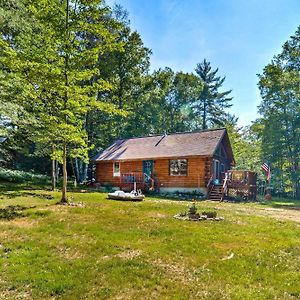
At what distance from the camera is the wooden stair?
2106cm

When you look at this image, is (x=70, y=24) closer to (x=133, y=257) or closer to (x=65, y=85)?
(x=65, y=85)

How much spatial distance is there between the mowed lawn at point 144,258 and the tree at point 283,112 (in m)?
22.7

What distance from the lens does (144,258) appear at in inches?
271

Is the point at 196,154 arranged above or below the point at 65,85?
below

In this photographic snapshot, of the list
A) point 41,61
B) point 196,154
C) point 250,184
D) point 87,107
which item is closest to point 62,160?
point 87,107

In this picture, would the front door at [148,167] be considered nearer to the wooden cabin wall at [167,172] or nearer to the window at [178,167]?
the wooden cabin wall at [167,172]

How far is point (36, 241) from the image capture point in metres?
8.08

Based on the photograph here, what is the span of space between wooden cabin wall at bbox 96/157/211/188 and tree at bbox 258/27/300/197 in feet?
43.4

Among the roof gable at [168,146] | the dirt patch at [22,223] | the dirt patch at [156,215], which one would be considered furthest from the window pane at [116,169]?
the dirt patch at [22,223]

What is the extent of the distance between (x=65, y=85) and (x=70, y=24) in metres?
2.58

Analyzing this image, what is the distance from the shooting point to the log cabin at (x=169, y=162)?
2245 cm

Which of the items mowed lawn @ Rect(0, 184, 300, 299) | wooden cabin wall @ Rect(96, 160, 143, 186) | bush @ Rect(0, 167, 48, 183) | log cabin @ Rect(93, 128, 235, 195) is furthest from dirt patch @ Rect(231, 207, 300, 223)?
bush @ Rect(0, 167, 48, 183)

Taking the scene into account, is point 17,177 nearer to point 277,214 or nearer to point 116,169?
point 116,169

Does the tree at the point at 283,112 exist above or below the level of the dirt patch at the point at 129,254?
above
